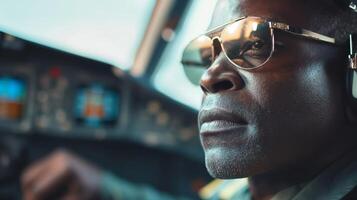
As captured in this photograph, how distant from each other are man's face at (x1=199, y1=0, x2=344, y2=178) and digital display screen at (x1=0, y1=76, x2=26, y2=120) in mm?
2815

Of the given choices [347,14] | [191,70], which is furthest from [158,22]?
[347,14]

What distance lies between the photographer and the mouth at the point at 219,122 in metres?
0.92

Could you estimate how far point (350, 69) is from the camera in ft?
3.05

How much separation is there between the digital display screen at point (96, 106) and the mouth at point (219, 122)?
9.48 feet

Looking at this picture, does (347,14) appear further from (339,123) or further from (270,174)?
(270,174)

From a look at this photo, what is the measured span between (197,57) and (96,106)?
8.93ft

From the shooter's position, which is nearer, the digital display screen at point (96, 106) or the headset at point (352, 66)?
the headset at point (352, 66)

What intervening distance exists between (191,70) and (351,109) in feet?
1.30

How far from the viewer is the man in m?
0.91

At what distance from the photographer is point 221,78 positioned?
37.7 inches

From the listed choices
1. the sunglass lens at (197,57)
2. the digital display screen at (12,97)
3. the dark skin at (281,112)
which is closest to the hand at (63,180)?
the sunglass lens at (197,57)

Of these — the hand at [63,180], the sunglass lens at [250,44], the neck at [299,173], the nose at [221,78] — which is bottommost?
the hand at [63,180]

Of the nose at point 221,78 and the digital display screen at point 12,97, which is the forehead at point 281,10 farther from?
the digital display screen at point 12,97

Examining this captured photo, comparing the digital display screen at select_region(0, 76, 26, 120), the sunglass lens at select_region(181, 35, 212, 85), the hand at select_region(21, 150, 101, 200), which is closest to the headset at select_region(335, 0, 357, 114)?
the sunglass lens at select_region(181, 35, 212, 85)
